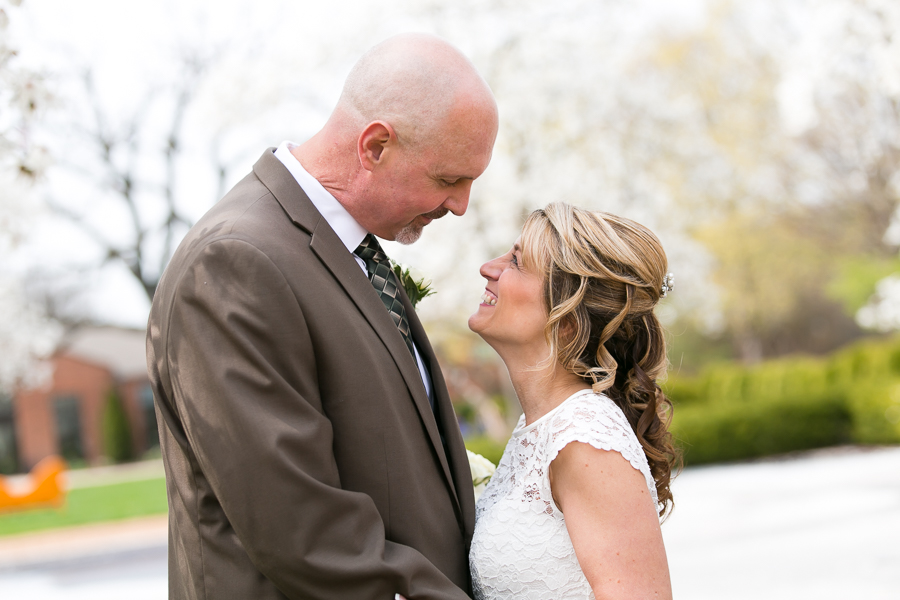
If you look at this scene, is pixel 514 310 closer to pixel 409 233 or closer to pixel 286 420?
pixel 409 233

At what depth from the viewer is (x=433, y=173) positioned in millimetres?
2205

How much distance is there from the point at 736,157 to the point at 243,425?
2878cm

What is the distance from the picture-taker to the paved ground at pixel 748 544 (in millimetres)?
7547

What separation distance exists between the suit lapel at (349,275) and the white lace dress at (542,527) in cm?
42

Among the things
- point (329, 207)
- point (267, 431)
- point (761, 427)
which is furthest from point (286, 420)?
point (761, 427)

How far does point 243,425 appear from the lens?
1.71m

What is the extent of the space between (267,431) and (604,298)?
134 centimetres

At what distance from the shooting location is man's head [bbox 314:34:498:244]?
2.15 meters

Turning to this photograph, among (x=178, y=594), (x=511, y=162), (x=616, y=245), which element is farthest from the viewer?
(x=511, y=162)

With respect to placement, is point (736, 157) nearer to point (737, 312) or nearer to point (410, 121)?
point (737, 312)

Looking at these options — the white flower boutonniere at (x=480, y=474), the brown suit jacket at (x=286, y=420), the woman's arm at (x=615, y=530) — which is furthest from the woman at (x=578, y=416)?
the brown suit jacket at (x=286, y=420)

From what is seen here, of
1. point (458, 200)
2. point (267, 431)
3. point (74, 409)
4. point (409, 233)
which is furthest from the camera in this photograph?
point (74, 409)

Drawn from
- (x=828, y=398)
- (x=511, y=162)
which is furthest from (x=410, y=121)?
(x=828, y=398)

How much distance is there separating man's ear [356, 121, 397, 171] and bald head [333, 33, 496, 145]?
1.0 inches
